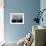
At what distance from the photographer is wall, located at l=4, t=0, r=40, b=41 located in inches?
204

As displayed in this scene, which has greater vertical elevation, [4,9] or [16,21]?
[4,9]

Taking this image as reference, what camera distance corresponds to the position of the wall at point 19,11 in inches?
204

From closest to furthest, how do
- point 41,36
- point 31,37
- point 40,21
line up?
point 41,36, point 31,37, point 40,21

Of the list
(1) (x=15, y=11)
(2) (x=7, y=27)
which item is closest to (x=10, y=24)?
(2) (x=7, y=27)

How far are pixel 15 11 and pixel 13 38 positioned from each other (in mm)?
1086

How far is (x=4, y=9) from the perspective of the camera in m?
5.18

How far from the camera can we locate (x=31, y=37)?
10.2 ft

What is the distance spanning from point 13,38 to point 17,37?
166 mm

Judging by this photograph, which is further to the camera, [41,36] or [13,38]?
[13,38]

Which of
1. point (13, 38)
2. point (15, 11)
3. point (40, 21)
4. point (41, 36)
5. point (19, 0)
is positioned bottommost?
point (13, 38)

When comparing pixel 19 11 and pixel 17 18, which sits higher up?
pixel 19 11

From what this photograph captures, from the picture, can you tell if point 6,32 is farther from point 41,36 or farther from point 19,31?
point 41,36

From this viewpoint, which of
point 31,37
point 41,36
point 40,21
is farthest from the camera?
point 40,21

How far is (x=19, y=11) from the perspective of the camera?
5.19 metres
